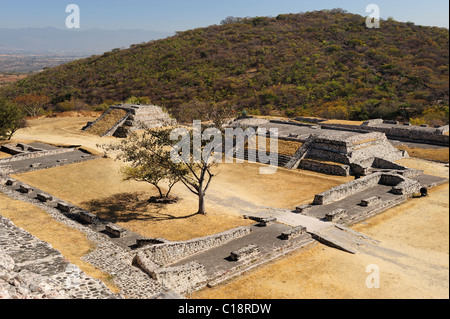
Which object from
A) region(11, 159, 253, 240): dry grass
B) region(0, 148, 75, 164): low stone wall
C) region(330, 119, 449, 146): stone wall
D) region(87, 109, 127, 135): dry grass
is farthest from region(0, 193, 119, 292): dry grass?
region(330, 119, 449, 146): stone wall

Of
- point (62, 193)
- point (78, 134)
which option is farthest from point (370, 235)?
point (78, 134)

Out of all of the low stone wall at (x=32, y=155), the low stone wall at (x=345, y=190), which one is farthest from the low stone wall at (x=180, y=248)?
the low stone wall at (x=32, y=155)

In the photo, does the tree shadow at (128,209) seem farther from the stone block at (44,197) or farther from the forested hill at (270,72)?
the forested hill at (270,72)

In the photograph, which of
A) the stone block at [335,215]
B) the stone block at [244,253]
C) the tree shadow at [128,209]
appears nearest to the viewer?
the stone block at [244,253]

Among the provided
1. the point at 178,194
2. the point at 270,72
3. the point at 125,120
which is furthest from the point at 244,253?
the point at 270,72

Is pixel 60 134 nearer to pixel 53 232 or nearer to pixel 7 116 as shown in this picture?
pixel 7 116

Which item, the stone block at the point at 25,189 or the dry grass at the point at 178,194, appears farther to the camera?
the stone block at the point at 25,189
